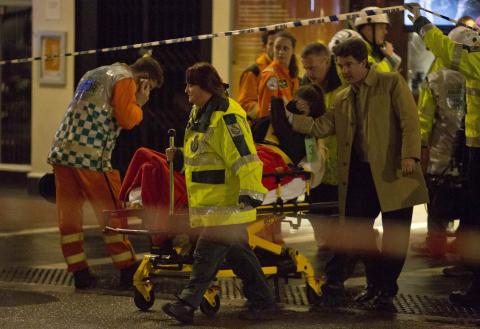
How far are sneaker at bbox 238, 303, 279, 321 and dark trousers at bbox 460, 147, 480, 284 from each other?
1.40m

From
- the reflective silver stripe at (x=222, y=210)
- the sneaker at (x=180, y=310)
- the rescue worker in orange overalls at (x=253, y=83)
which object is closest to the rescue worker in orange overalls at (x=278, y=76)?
the rescue worker in orange overalls at (x=253, y=83)

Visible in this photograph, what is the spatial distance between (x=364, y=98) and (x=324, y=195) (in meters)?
1.72

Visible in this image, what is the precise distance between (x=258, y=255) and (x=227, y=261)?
69cm

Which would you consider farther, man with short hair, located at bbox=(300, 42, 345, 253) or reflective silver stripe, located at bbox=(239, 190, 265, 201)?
man with short hair, located at bbox=(300, 42, 345, 253)

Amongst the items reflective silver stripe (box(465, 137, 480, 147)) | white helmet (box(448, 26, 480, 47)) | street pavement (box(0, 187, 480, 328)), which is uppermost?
white helmet (box(448, 26, 480, 47))

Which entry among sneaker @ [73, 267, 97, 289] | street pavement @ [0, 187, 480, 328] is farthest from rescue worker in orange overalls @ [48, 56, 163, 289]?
street pavement @ [0, 187, 480, 328]

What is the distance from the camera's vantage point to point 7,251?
1081cm

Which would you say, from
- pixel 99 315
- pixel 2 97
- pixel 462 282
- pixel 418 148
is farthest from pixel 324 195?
pixel 2 97

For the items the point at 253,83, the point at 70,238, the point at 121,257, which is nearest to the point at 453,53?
the point at 121,257

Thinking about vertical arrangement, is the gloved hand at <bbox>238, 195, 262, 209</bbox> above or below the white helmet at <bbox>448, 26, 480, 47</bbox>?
below

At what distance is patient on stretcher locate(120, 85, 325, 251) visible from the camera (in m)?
8.23

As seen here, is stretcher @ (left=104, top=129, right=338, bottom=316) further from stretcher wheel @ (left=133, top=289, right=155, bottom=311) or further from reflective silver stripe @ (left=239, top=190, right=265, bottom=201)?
reflective silver stripe @ (left=239, top=190, right=265, bottom=201)

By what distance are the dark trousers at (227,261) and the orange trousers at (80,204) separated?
1.34m

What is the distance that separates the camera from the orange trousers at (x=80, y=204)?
9.08 metres
